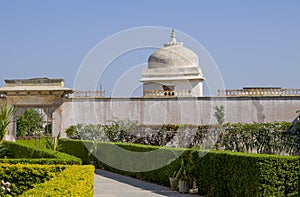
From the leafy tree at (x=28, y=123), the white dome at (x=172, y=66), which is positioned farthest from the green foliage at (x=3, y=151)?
the leafy tree at (x=28, y=123)

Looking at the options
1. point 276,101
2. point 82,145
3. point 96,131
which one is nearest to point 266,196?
point 82,145

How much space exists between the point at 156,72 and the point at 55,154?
2443 cm

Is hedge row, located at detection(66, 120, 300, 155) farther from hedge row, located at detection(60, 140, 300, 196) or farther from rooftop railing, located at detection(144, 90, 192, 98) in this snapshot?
hedge row, located at detection(60, 140, 300, 196)

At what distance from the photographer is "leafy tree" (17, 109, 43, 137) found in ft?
172

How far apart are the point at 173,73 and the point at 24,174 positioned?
25653 millimetres

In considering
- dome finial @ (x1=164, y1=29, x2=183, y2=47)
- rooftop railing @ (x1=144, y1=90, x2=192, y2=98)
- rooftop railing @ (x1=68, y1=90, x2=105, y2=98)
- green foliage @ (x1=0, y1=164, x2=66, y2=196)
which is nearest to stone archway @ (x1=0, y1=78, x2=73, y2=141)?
rooftop railing @ (x1=68, y1=90, x2=105, y2=98)

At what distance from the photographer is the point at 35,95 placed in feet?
104

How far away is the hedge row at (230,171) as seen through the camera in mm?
10000

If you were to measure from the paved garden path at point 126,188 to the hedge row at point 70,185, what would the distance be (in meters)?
2.47

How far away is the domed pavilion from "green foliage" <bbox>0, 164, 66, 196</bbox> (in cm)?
2498

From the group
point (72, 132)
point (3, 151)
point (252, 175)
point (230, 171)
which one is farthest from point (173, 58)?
point (252, 175)

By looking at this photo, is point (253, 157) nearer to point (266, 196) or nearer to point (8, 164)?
point (266, 196)

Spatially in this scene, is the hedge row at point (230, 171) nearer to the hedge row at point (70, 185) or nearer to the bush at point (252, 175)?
the bush at point (252, 175)

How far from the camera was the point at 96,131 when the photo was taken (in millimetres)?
26812
